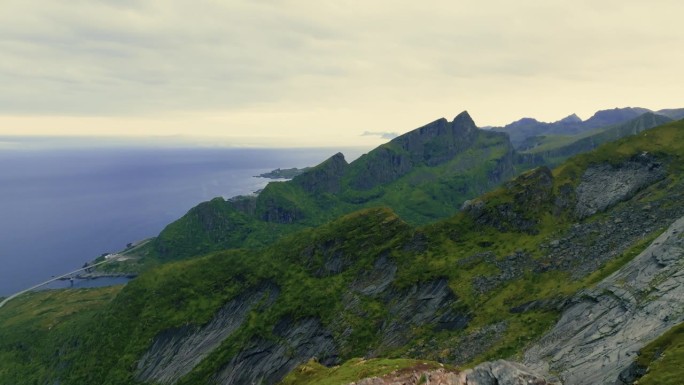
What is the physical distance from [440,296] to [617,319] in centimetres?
4835

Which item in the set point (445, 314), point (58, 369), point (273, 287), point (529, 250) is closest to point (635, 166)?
point (529, 250)

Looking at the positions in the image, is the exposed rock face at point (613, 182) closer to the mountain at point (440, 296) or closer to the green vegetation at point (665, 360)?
the mountain at point (440, 296)

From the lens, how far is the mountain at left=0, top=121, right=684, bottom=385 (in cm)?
5672

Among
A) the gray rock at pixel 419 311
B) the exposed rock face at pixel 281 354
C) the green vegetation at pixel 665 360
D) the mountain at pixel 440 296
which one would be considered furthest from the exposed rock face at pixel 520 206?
the green vegetation at pixel 665 360

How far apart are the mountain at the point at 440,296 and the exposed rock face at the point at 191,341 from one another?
17.1 inches

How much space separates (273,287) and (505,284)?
7659 cm

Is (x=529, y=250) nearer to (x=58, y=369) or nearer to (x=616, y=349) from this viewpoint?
(x=616, y=349)

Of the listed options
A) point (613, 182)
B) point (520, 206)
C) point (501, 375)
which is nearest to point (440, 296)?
point (520, 206)

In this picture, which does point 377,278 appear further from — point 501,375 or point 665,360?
point 665,360

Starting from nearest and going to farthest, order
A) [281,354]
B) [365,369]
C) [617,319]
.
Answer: [365,369], [617,319], [281,354]

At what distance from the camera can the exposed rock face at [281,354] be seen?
346 feet

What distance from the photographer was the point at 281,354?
10969cm

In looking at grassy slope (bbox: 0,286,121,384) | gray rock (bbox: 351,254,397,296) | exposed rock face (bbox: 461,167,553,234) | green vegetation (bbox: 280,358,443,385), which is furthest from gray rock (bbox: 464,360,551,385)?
grassy slope (bbox: 0,286,121,384)

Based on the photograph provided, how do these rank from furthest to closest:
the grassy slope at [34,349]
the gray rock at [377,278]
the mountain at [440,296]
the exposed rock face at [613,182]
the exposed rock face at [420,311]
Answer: the grassy slope at [34,349]
the gray rock at [377,278]
the exposed rock face at [613,182]
the exposed rock face at [420,311]
the mountain at [440,296]
